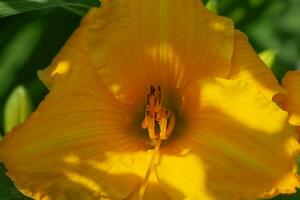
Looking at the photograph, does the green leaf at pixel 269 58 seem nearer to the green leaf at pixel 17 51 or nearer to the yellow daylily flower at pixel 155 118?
the yellow daylily flower at pixel 155 118

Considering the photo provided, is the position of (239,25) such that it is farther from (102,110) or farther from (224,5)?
(102,110)

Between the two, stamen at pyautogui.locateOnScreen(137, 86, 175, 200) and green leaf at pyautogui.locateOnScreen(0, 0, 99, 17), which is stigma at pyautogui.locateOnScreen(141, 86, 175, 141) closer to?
stamen at pyautogui.locateOnScreen(137, 86, 175, 200)

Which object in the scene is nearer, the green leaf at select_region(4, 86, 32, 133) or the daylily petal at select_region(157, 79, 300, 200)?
the daylily petal at select_region(157, 79, 300, 200)

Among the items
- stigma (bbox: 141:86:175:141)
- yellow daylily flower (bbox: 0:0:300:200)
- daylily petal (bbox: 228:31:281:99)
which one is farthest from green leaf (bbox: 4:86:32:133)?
daylily petal (bbox: 228:31:281:99)

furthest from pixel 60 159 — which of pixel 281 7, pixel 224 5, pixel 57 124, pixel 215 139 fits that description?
pixel 281 7

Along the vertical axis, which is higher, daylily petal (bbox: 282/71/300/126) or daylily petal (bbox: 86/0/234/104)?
daylily petal (bbox: 86/0/234/104)

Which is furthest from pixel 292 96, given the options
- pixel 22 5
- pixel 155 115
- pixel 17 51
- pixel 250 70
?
pixel 17 51
